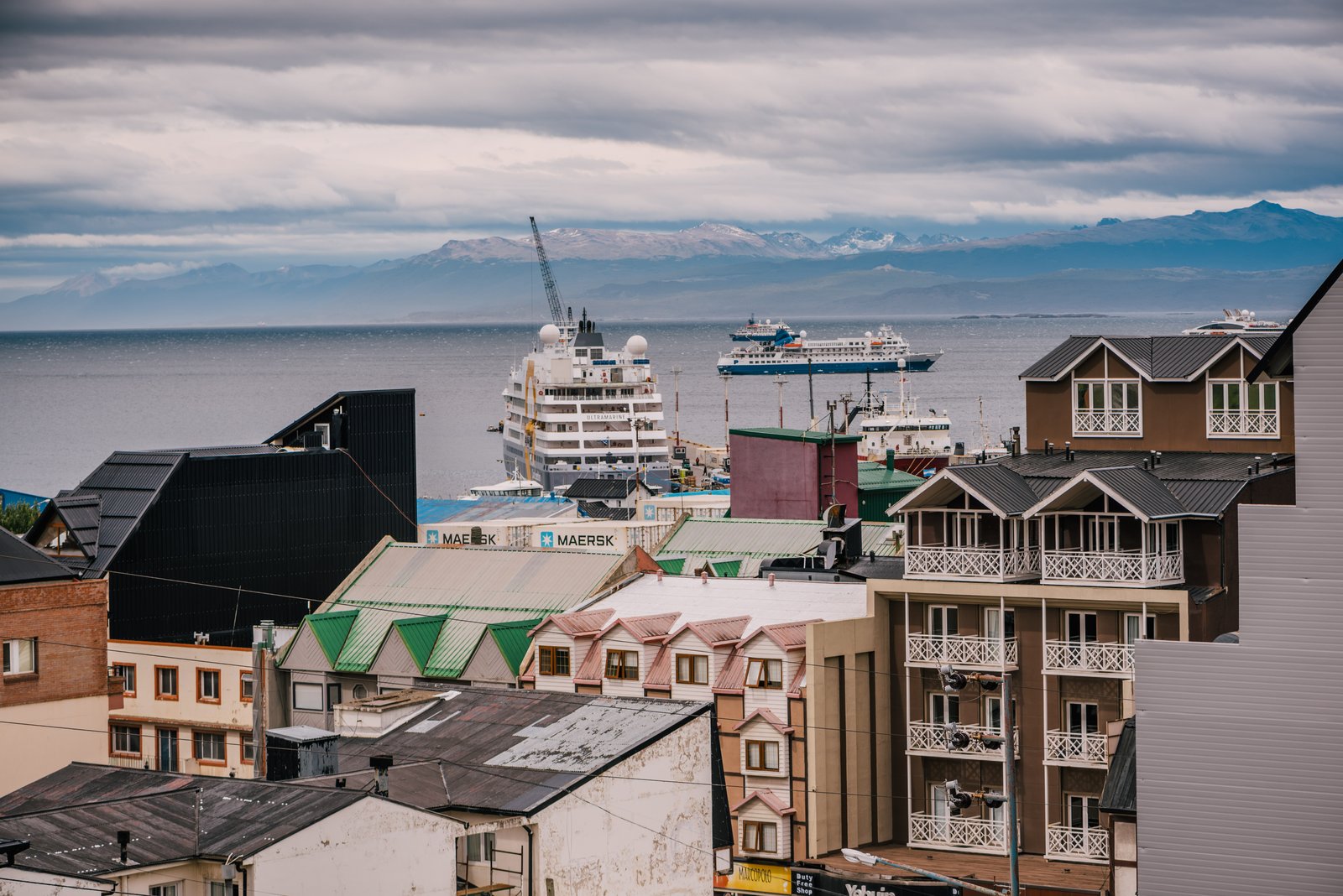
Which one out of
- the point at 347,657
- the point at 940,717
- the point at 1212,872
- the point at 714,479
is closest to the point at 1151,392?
the point at 940,717

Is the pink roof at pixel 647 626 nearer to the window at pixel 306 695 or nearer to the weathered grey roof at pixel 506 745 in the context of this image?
the weathered grey roof at pixel 506 745

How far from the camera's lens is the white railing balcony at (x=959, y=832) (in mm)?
55219

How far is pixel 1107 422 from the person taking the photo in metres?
61.2

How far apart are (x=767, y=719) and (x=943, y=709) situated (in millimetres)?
4761

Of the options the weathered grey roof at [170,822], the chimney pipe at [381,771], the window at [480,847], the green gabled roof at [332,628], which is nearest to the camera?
the weathered grey roof at [170,822]

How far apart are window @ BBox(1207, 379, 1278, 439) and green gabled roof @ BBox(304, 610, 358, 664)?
27.0 metres

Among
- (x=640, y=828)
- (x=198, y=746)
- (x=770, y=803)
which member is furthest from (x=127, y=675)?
(x=640, y=828)

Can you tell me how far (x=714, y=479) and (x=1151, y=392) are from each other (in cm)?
12805

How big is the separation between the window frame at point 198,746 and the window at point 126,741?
178 centimetres

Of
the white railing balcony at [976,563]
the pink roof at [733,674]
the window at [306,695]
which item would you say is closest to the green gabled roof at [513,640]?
the window at [306,695]

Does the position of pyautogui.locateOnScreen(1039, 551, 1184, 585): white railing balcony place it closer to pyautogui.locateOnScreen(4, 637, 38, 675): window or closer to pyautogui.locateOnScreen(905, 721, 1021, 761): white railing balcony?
pyautogui.locateOnScreen(905, 721, 1021, 761): white railing balcony

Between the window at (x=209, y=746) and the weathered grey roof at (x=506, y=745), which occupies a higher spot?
the weathered grey roof at (x=506, y=745)

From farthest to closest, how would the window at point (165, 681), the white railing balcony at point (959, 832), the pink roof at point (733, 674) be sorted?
the window at point (165, 681), the pink roof at point (733, 674), the white railing balcony at point (959, 832)

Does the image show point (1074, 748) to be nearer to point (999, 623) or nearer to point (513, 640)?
point (999, 623)
